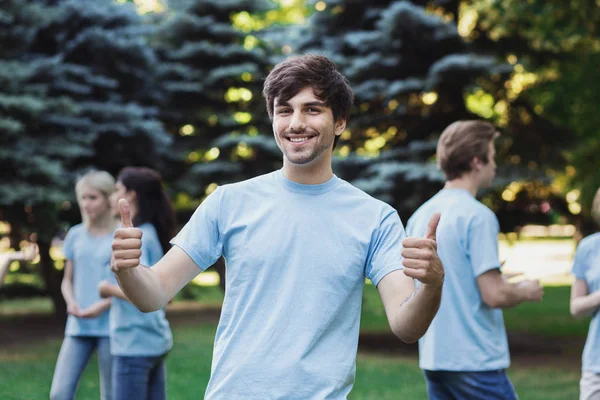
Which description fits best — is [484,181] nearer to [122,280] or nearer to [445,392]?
[445,392]

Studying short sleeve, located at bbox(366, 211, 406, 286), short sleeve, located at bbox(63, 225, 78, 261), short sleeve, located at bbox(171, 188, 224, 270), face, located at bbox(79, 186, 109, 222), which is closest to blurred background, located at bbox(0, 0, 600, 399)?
short sleeve, located at bbox(63, 225, 78, 261)

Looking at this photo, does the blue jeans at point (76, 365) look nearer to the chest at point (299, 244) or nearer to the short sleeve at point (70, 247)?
the short sleeve at point (70, 247)

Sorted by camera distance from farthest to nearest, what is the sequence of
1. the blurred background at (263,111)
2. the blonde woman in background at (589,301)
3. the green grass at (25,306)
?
the green grass at (25,306)
the blurred background at (263,111)
the blonde woman in background at (589,301)

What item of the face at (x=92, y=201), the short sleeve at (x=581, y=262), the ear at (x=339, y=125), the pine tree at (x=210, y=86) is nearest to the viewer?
the ear at (x=339, y=125)

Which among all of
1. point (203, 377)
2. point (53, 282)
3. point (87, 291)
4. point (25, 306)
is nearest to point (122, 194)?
point (87, 291)

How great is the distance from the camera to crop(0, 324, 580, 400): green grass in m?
10.3

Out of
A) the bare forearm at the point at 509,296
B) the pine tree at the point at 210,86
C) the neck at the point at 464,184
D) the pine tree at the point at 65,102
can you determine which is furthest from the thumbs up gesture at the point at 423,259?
the pine tree at the point at 210,86

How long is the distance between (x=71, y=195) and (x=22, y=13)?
9.80 feet

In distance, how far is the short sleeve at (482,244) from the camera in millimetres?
4719

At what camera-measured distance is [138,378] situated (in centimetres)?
566

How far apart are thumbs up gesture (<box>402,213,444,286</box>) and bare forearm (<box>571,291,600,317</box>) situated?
8.54ft

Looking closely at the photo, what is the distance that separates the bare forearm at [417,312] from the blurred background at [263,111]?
742 centimetres

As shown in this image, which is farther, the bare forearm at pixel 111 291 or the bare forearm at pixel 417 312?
the bare forearm at pixel 111 291

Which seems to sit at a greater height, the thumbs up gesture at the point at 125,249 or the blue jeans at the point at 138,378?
the thumbs up gesture at the point at 125,249
